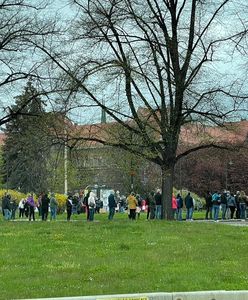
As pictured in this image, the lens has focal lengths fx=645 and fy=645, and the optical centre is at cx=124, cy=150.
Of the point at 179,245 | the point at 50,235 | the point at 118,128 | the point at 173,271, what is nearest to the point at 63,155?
the point at 118,128

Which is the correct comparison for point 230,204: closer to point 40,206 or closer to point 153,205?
point 153,205

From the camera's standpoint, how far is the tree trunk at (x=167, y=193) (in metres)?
31.5

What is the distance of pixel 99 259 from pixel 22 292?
13.6 ft

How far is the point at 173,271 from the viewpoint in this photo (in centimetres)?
1130

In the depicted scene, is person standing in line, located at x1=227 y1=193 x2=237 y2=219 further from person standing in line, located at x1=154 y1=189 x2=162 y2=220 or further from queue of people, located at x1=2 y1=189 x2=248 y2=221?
person standing in line, located at x1=154 y1=189 x2=162 y2=220

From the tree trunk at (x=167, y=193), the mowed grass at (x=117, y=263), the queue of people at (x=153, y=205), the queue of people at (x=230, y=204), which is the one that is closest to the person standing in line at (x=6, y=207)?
the queue of people at (x=153, y=205)

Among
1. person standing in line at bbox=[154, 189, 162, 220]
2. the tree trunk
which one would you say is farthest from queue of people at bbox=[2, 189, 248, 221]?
the tree trunk

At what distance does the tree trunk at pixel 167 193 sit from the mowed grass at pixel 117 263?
11.6 m

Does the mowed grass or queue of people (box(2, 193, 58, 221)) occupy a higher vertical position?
queue of people (box(2, 193, 58, 221))

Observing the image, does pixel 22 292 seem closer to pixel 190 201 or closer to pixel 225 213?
pixel 190 201

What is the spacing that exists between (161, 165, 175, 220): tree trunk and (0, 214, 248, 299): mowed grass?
456 inches

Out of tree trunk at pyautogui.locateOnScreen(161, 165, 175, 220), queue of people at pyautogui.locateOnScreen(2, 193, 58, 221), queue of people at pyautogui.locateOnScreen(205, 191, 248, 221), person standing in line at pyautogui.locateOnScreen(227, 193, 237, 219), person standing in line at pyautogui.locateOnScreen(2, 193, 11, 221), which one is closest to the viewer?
tree trunk at pyautogui.locateOnScreen(161, 165, 175, 220)

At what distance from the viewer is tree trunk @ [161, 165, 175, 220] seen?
1239 inches

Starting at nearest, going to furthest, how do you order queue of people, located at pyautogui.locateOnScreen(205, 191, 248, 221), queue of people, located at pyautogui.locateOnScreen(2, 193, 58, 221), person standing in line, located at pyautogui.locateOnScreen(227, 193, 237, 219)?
queue of people, located at pyautogui.locateOnScreen(2, 193, 58, 221), queue of people, located at pyautogui.locateOnScreen(205, 191, 248, 221), person standing in line, located at pyautogui.locateOnScreen(227, 193, 237, 219)
